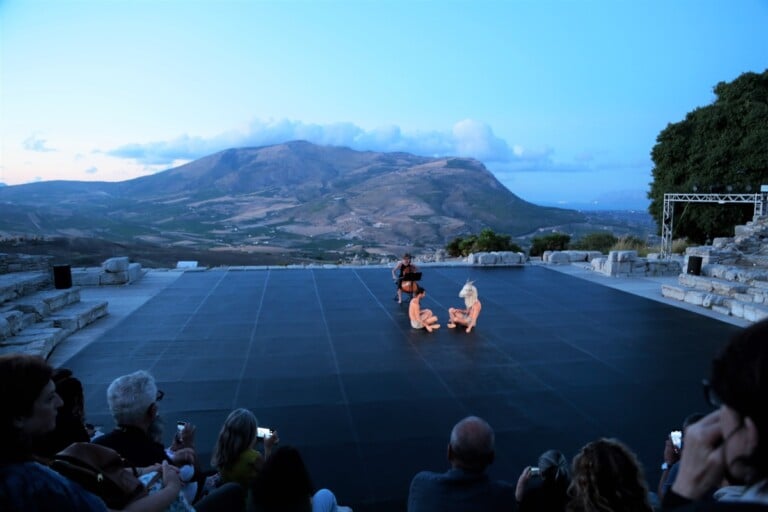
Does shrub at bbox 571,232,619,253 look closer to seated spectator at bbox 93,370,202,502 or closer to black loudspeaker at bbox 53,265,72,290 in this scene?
black loudspeaker at bbox 53,265,72,290

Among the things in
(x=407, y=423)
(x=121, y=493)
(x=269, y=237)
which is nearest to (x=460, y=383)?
(x=407, y=423)

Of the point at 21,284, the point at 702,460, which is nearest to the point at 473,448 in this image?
the point at 702,460

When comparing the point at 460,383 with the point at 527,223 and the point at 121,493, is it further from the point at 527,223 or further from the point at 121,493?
the point at 527,223

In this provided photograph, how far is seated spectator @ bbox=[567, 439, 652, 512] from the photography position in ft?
8.01

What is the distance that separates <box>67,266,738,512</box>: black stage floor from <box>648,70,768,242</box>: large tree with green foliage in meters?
15.5

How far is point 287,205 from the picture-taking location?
93.5 meters

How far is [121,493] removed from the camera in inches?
87.4

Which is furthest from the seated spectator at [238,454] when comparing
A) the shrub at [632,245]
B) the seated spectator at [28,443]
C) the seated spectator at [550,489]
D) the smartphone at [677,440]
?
the shrub at [632,245]

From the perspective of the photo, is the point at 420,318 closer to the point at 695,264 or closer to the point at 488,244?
the point at 695,264

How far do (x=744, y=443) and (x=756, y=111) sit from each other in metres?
27.2

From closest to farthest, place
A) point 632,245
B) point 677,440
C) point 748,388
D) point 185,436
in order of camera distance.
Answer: point 748,388
point 185,436
point 677,440
point 632,245

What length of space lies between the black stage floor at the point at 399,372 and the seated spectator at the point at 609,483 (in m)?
1.81

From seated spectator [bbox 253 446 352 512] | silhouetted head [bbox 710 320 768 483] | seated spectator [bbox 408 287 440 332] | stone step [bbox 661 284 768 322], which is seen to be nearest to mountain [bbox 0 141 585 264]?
seated spectator [bbox 408 287 440 332]

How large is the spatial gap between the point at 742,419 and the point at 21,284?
37.2 ft
